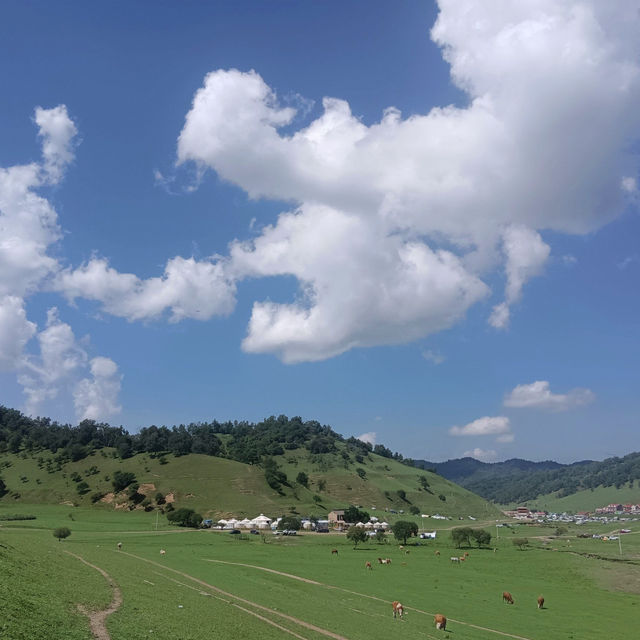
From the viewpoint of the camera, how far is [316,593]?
61281 millimetres

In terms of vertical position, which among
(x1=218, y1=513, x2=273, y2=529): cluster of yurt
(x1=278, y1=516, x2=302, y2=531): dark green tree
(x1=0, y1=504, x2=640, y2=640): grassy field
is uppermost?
(x1=0, y1=504, x2=640, y2=640): grassy field

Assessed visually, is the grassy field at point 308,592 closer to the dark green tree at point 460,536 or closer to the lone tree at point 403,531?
the dark green tree at point 460,536

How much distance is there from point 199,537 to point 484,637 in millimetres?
109563

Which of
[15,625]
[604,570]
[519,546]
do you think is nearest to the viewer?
[15,625]

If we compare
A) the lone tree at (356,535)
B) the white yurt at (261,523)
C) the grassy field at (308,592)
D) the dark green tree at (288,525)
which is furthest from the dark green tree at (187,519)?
the lone tree at (356,535)

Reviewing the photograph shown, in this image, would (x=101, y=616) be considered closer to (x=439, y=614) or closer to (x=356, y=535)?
(x=439, y=614)

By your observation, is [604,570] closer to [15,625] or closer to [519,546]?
[519,546]

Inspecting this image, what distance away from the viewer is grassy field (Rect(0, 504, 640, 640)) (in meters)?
33.3

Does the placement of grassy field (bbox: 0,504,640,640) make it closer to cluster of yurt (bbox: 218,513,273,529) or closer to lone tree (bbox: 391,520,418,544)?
lone tree (bbox: 391,520,418,544)

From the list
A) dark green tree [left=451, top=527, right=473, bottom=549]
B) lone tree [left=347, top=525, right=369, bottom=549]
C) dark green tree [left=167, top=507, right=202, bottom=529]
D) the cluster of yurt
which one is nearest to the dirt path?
lone tree [left=347, top=525, right=369, bottom=549]

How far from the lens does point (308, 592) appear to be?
6128 cm

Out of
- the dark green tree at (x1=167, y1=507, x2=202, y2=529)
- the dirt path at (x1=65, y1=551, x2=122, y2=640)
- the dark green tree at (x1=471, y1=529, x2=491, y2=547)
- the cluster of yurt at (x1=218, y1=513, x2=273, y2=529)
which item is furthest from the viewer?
the cluster of yurt at (x1=218, y1=513, x2=273, y2=529)

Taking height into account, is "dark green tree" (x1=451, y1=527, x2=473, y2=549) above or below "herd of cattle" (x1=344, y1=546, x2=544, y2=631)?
below

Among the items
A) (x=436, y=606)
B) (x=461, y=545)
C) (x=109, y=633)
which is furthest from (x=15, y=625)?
(x=461, y=545)
